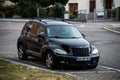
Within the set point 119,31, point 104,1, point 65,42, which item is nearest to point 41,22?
point 65,42

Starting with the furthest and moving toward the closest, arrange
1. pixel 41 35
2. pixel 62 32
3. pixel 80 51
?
pixel 62 32, pixel 41 35, pixel 80 51

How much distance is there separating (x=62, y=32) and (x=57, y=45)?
54.5 inches

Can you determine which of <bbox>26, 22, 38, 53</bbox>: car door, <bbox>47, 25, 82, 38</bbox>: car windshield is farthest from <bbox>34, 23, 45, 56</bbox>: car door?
<bbox>47, 25, 82, 38</bbox>: car windshield

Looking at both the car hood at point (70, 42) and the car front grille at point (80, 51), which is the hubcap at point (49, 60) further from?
the car front grille at point (80, 51)

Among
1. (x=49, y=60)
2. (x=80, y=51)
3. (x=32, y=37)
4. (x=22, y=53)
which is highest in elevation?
(x=32, y=37)

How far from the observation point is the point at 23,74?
13.0 meters

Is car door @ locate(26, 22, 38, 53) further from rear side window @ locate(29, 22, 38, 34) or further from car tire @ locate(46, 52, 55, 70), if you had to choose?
car tire @ locate(46, 52, 55, 70)

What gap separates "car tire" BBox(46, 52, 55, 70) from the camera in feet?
50.6

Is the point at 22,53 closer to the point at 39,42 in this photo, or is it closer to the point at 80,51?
the point at 39,42

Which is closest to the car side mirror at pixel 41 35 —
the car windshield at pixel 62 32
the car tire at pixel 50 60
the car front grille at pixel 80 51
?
the car windshield at pixel 62 32

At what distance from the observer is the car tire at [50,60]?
50.6 ft

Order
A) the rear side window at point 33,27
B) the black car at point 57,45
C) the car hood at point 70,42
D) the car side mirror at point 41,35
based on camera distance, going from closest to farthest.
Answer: the black car at point 57,45
the car hood at point 70,42
the car side mirror at point 41,35
the rear side window at point 33,27

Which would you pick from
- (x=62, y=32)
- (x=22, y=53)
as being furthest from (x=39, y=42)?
(x=22, y=53)

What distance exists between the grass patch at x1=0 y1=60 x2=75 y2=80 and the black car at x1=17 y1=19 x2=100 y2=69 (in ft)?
4.24
